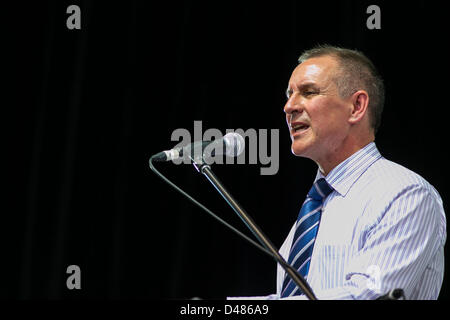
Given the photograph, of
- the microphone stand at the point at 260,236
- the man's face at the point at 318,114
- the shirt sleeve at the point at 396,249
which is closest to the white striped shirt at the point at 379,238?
the shirt sleeve at the point at 396,249

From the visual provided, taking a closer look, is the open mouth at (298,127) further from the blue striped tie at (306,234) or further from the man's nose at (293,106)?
the blue striped tie at (306,234)

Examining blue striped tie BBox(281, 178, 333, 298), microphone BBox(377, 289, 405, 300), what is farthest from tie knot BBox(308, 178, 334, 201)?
microphone BBox(377, 289, 405, 300)

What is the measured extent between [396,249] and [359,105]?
2.34 ft

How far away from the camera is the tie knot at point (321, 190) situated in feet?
6.41

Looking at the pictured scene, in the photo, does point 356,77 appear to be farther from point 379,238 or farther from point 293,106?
point 379,238

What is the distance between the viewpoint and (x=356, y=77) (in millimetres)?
2104

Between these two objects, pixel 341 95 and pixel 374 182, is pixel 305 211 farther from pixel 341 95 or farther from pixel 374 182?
pixel 341 95

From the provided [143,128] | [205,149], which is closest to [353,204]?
[205,149]

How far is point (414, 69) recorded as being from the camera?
2.69 m

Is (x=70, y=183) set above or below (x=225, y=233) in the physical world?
above

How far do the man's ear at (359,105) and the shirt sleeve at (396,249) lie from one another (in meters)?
0.48

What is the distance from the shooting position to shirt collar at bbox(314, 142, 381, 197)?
1.94 meters
